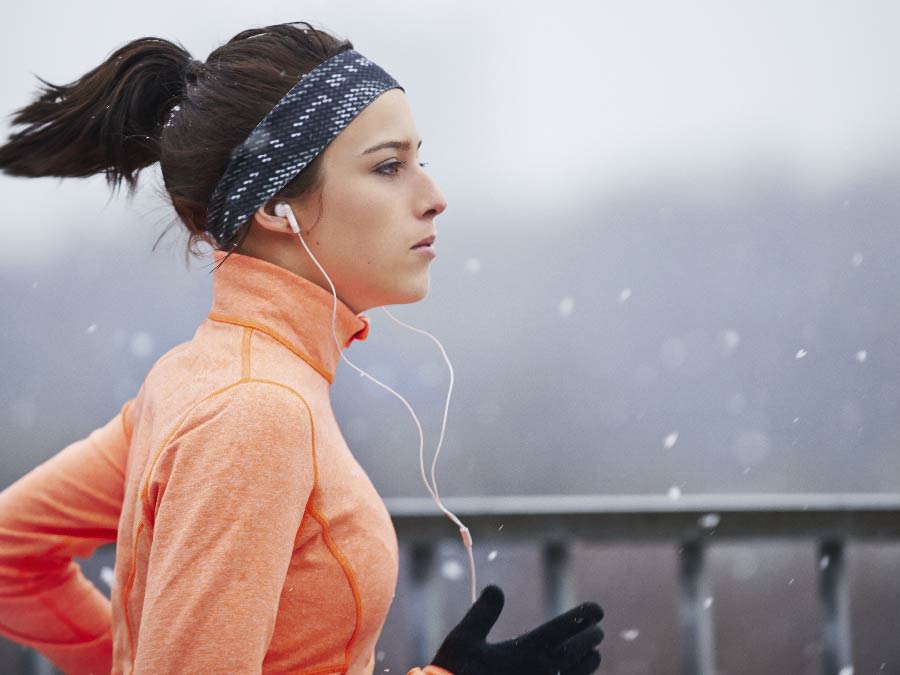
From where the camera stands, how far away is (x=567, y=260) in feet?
22.4

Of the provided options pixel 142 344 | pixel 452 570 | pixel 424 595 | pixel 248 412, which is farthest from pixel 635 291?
pixel 248 412

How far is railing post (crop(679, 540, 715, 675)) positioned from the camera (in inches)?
59.9

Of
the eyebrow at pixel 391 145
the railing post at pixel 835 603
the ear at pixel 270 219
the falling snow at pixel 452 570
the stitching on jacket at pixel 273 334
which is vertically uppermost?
the eyebrow at pixel 391 145

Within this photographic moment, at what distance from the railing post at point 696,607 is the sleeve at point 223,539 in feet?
3.45

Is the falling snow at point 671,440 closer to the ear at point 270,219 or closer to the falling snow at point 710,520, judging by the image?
the falling snow at point 710,520

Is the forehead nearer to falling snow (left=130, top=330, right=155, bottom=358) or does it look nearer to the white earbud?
the white earbud

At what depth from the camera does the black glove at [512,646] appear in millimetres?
807

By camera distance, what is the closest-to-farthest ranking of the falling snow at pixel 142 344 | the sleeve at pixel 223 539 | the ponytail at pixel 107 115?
1. the sleeve at pixel 223 539
2. the ponytail at pixel 107 115
3. the falling snow at pixel 142 344

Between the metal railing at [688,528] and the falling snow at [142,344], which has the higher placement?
the falling snow at [142,344]

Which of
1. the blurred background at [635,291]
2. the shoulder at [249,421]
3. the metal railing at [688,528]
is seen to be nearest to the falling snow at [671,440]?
the blurred background at [635,291]

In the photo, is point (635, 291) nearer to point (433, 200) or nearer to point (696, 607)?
point (696, 607)

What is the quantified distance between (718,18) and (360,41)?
3.51 metres

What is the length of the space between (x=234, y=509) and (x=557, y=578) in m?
1.03

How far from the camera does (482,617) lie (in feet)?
2.68
